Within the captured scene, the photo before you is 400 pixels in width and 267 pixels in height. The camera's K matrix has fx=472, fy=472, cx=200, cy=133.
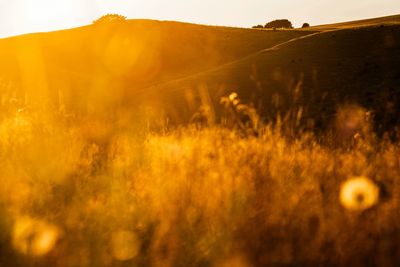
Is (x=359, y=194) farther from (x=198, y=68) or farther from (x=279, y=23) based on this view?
(x=279, y=23)

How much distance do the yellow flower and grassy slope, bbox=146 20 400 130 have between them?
40.8 feet

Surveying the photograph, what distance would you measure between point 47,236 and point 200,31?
56.1 m

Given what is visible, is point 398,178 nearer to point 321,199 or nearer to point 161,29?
point 321,199

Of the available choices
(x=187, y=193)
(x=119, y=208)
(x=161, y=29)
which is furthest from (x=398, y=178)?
(x=161, y=29)

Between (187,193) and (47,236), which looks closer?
(47,236)

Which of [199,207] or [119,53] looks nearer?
[199,207]

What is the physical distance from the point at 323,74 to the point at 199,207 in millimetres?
23900

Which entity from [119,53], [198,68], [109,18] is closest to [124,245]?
[198,68]

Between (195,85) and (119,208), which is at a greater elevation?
(119,208)

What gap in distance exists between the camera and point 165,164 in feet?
19.5

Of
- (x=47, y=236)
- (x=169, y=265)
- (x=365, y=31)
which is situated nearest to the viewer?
(x=169, y=265)

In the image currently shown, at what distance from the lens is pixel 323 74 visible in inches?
1072

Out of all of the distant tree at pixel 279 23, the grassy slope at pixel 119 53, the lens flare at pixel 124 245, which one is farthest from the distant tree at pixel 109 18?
the lens flare at pixel 124 245

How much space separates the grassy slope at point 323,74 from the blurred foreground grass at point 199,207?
1213cm
